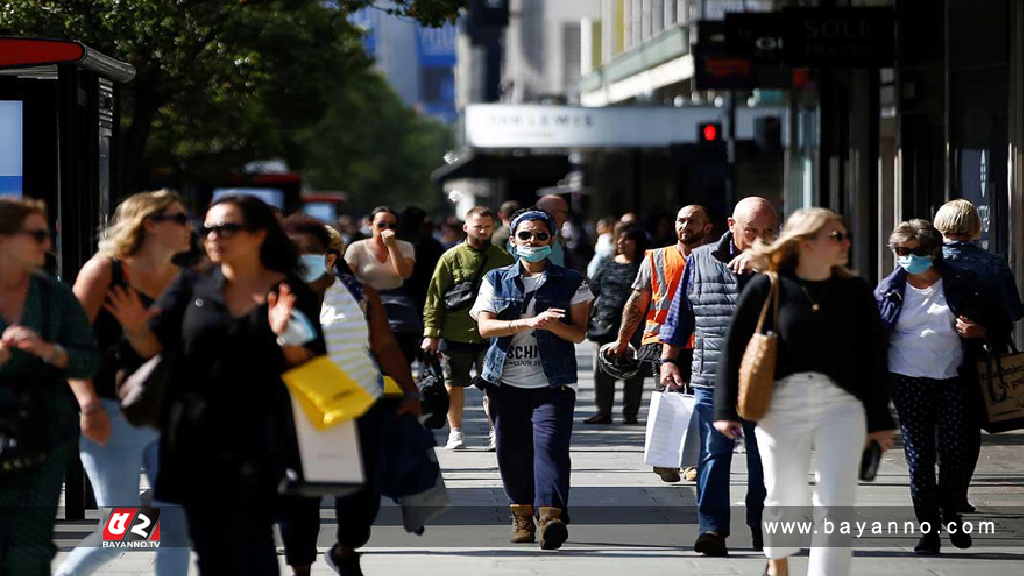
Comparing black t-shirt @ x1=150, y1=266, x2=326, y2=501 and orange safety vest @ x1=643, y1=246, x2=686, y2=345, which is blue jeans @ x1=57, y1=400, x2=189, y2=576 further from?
orange safety vest @ x1=643, y1=246, x2=686, y2=345

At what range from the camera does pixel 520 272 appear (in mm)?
8734

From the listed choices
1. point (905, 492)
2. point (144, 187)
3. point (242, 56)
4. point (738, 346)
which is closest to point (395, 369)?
point (738, 346)

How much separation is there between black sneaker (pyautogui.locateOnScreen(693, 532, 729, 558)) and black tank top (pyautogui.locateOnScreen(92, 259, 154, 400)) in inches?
114

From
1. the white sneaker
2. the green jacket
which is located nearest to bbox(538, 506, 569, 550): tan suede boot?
the green jacket

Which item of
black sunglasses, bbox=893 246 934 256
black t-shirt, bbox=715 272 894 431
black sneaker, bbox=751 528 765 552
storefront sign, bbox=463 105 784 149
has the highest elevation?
storefront sign, bbox=463 105 784 149

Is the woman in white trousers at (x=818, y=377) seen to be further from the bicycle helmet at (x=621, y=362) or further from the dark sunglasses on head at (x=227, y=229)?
the bicycle helmet at (x=621, y=362)

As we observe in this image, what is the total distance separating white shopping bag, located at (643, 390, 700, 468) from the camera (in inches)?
336

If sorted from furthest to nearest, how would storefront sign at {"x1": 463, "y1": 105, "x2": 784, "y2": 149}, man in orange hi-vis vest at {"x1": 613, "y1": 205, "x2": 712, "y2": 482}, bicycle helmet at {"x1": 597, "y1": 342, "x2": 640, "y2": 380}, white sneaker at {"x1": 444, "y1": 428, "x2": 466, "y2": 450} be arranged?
storefront sign at {"x1": 463, "y1": 105, "x2": 784, "y2": 149}
white sneaker at {"x1": 444, "y1": 428, "x2": 466, "y2": 450}
bicycle helmet at {"x1": 597, "y1": 342, "x2": 640, "y2": 380}
man in orange hi-vis vest at {"x1": 613, "y1": 205, "x2": 712, "y2": 482}

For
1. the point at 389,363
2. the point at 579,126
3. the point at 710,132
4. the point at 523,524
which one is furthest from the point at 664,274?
the point at 579,126

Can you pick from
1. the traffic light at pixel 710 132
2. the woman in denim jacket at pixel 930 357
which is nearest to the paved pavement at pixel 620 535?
the woman in denim jacket at pixel 930 357

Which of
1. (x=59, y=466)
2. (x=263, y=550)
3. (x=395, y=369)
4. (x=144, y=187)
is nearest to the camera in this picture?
(x=263, y=550)

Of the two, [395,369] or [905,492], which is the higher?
[395,369]

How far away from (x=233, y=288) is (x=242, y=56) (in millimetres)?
13385

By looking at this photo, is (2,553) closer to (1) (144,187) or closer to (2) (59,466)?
(2) (59,466)
